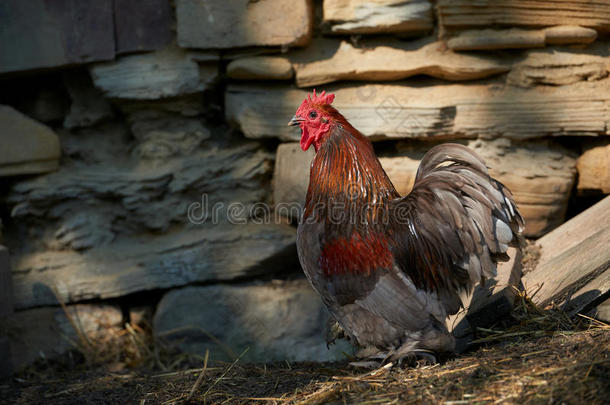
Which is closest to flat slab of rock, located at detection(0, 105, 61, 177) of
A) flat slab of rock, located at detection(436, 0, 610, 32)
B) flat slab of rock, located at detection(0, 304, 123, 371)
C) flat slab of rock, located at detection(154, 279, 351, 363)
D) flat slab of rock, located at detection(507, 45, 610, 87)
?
flat slab of rock, located at detection(0, 304, 123, 371)

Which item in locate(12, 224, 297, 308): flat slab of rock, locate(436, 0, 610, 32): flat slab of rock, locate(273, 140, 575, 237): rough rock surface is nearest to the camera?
locate(436, 0, 610, 32): flat slab of rock

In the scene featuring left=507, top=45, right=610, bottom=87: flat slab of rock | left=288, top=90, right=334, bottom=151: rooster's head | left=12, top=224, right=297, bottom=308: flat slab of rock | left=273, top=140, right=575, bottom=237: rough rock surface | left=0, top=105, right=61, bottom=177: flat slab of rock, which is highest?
left=507, top=45, right=610, bottom=87: flat slab of rock

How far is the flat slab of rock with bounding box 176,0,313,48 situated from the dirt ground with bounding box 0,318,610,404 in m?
2.50

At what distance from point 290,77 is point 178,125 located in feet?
3.62

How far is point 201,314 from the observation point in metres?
4.56

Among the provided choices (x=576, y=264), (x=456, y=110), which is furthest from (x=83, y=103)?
(x=576, y=264)

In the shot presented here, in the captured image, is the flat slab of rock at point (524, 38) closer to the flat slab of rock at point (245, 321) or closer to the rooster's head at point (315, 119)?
the rooster's head at point (315, 119)

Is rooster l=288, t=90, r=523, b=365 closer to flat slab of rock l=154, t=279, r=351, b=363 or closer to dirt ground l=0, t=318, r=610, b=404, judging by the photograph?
dirt ground l=0, t=318, r=610, b=404

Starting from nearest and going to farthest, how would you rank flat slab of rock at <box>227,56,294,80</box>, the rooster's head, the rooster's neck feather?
the rooster's neck feather, the rooster's head, flat slab of rock at <box>227,56,294,80</box>

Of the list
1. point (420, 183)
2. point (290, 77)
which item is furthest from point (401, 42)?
point (420, 183)

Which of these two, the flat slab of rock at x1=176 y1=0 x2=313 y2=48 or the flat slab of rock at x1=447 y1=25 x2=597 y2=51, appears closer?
the flat slab of rock at x1=447 y1=25 x2=597 y2=51

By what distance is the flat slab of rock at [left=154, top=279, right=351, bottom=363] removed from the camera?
14.6ft

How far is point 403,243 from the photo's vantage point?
2.98 meters

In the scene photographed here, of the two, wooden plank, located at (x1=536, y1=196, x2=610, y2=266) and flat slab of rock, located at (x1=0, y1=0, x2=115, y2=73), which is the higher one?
flat slab of rock, located at (x1=0, y1=0, x2=115, y2=73)
